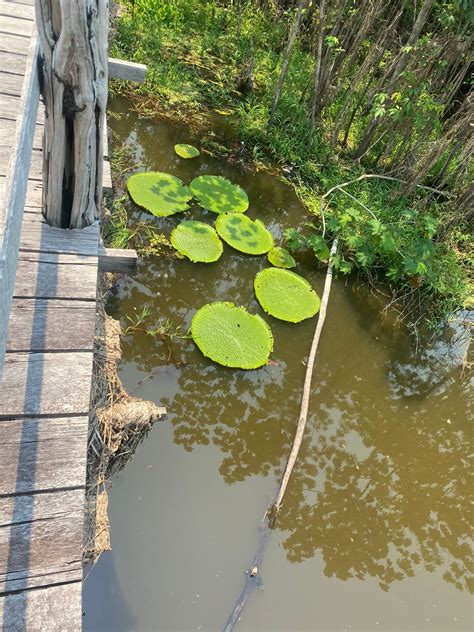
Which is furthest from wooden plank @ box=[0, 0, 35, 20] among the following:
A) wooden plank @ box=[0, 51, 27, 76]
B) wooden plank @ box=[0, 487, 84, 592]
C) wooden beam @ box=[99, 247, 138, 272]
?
wooden plank @ box=[0, 487, 84, 592]

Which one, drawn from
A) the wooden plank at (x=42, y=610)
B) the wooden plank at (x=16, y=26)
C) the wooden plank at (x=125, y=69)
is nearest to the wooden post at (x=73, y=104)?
the wooden plank at (x=125, y=69)

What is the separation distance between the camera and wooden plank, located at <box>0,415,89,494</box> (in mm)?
1147

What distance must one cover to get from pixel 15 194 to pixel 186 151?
2.65 m

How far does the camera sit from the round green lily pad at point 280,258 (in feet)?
10.2

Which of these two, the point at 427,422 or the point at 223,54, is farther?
Result: the point at 223,54

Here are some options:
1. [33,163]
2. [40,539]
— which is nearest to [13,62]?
[33,163]

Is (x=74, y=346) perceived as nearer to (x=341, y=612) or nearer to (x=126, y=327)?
(x=126, y=327)

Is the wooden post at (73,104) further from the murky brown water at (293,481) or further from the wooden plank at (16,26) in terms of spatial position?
the wooden plank at (16,26)

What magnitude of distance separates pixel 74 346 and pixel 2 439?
336 millimetres

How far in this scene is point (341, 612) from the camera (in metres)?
1.94

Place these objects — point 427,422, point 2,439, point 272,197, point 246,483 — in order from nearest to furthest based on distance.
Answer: point 2,439 < point 246,483 < point 427,422 < point 272,197

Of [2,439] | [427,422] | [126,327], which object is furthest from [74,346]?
[427,422]

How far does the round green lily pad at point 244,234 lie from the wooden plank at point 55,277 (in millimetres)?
1513

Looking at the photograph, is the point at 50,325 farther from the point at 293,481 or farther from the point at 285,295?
the point at 285,295
